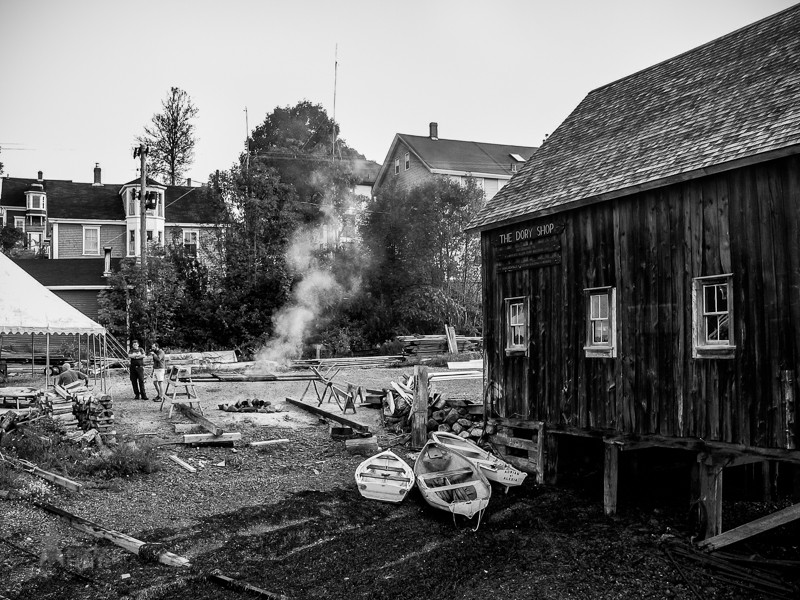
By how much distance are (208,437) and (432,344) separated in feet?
68.3

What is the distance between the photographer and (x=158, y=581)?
33.5 feet

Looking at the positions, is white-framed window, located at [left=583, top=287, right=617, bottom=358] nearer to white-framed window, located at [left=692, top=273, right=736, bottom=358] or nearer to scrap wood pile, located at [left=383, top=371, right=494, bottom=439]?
white-framed window, located at [left=692, top=273, right=736, bottom=358]

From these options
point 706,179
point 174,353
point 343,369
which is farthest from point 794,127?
point 174,353

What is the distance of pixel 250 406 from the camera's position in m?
22.6

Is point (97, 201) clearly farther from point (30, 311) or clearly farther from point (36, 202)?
point (30, 311)

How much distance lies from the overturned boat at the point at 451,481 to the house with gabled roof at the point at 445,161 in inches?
1200

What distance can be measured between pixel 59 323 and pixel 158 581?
15270 mm

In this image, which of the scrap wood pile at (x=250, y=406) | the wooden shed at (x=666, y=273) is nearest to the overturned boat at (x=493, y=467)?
the wooden shed at (x=666, y=273)

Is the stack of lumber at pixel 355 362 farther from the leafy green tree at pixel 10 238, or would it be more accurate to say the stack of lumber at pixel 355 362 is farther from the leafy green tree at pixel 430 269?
the leafy green tree at pixel 10 238

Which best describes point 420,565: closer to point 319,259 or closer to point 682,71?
point 682,71

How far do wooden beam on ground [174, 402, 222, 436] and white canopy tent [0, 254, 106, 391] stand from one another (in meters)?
4.61

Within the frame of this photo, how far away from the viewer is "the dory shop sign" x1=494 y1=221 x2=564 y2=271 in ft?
48.8

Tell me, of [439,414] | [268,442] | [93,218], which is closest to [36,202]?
[93,218]

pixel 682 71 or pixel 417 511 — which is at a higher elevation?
pixel 682 71
